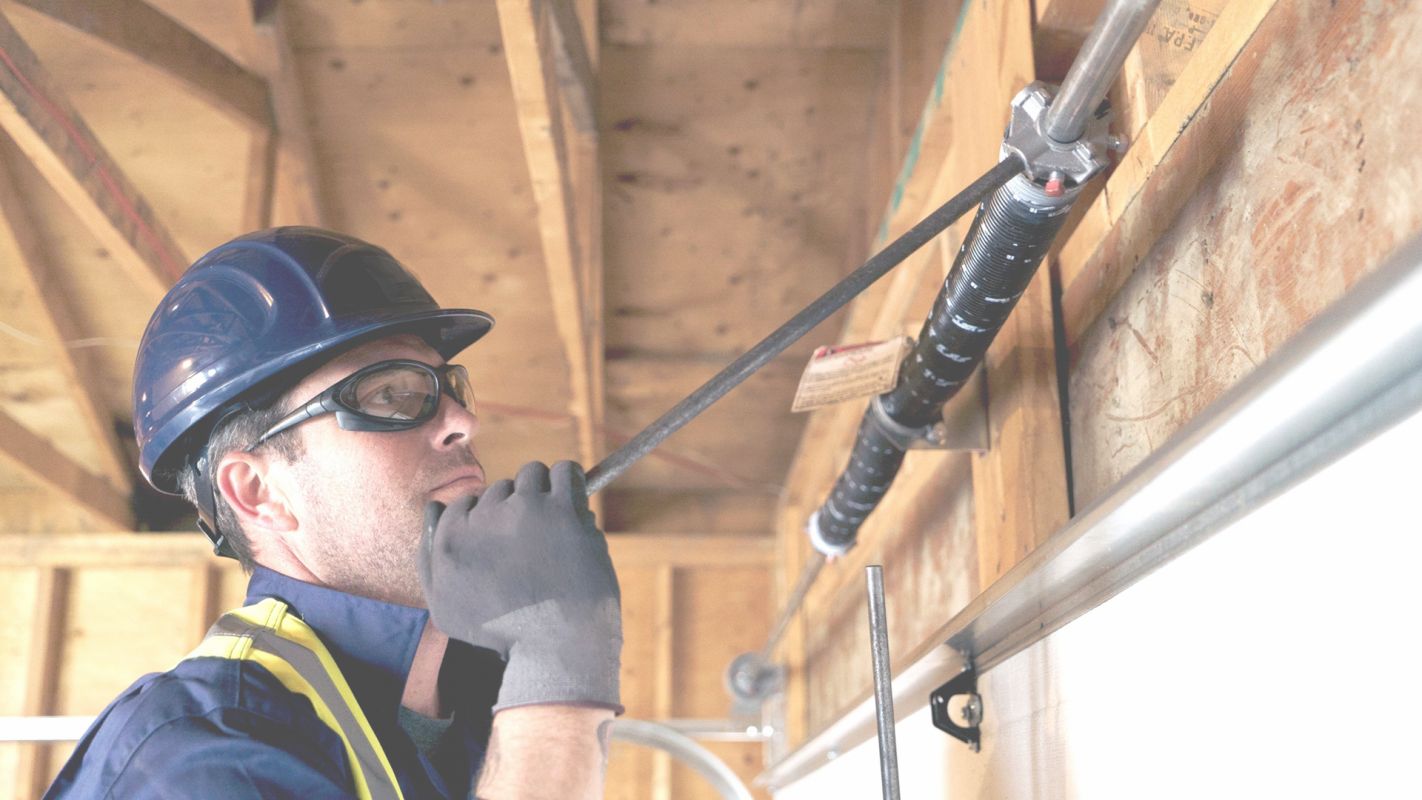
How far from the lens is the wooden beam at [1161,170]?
1030 mm

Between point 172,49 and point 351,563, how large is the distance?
2162 millimetres

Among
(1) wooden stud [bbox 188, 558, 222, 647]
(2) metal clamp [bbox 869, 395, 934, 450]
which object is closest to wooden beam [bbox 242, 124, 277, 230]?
(1) wooden stud [bbox 188, 558, 222, 647]

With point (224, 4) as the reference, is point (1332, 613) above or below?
below

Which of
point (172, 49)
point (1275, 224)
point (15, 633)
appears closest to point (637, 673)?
point (15, 633)

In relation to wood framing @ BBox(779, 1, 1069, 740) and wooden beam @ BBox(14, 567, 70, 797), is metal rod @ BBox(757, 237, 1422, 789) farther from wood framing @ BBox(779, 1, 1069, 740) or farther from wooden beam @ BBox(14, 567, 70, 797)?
wooden beam @ BBox(14, 567, 70, 797)

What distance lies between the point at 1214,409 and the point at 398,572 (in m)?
0.88

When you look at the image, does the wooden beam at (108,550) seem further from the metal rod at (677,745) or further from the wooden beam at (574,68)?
the metal rod at (677,745)

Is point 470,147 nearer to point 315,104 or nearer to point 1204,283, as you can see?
point 315,104

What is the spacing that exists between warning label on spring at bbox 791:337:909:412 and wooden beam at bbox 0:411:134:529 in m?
3.05

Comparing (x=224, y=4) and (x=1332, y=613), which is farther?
(x=224, y=4)

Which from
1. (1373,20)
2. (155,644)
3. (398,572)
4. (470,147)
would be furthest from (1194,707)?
(155,644)

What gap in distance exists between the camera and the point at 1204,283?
1.09m

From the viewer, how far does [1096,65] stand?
38.6 inches

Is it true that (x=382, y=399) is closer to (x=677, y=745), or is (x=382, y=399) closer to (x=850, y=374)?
(x=850, y=374)
